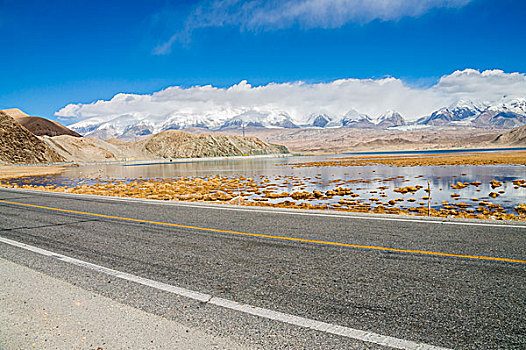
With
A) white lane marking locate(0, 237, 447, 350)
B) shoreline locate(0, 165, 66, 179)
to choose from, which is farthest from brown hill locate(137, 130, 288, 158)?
white lane marking locate(0, 237, 447, 350)

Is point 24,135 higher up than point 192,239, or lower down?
higher up

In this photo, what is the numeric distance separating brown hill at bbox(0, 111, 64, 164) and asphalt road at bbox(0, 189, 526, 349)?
96.9 m

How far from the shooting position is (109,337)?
13.5ft

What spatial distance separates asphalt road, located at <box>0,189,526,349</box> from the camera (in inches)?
161

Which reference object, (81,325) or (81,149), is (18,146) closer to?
(81,149)

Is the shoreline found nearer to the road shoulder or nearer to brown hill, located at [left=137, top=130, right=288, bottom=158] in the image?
the road shoulder

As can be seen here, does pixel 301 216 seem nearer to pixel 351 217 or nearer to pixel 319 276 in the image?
pixel 351 217

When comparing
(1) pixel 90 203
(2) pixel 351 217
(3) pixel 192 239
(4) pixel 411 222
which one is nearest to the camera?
(3) pixel 192 239

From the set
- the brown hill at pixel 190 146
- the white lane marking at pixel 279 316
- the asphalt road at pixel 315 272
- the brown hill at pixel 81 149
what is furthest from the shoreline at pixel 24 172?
the brown hill at pixel 190 146

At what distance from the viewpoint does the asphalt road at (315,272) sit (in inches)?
161

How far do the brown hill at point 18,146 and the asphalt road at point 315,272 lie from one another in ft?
318

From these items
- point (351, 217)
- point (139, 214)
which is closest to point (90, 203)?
point (139, 214)

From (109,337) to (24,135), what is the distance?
114979 mm

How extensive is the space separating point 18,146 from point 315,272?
110 meters
